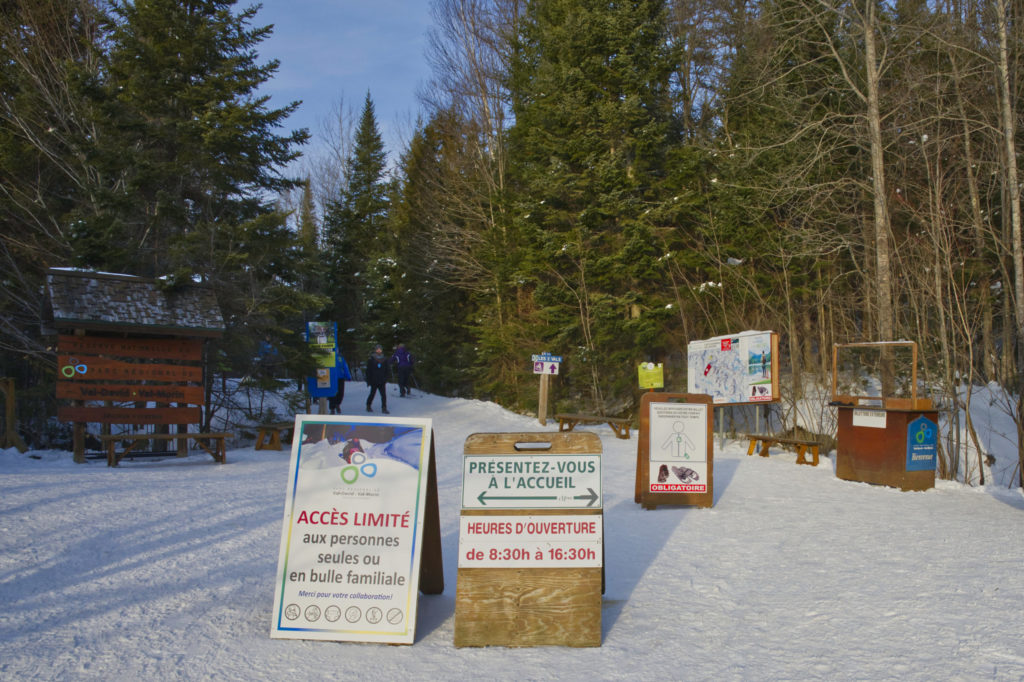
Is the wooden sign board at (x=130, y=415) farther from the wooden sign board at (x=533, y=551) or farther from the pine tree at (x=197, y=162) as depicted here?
the wooden sign board at (x=533, y=551)

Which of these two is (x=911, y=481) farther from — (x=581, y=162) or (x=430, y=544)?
(x=581, y=162)

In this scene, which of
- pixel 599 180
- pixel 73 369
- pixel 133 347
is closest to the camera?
pixel 73 369

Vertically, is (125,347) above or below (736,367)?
above

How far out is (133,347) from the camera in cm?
1295

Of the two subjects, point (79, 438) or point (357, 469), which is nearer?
point (357, 469)

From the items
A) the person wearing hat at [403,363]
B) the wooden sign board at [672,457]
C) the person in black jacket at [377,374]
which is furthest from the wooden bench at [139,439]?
the person wearing hat at [403,363]

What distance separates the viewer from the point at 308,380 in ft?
65.5

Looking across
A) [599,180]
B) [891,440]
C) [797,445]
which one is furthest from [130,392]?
[599,180]

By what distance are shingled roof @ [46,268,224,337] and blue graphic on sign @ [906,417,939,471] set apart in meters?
11.0

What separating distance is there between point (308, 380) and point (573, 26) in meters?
12.3

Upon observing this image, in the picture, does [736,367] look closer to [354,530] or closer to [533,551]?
[533,551]

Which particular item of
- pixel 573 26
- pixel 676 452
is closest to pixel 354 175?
pixel 573 26

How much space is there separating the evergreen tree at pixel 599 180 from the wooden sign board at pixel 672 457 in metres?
11.9

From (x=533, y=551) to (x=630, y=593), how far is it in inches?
51.5
